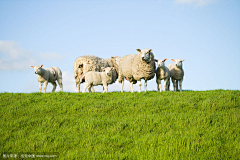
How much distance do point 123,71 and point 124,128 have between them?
29.7ft

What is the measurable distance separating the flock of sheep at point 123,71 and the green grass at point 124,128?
11.4 feet

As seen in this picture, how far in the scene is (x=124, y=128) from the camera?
8.68m

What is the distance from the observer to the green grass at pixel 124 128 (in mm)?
7016

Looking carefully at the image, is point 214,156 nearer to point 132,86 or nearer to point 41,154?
point 41,154

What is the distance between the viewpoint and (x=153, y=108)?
433 inches

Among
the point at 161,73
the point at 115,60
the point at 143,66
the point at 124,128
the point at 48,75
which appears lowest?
the point at 124,128

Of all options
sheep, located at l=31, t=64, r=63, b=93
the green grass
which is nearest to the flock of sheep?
sheep, located at l=31, t=64, r=63, b=93

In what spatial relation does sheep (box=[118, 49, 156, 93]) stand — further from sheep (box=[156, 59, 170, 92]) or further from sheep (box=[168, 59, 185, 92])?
sheep (box=[168, 59, 185, 92])

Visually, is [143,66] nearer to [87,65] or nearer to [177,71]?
[177,71]

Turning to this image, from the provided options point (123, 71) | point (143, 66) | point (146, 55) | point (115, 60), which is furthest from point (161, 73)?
point (115, 60)

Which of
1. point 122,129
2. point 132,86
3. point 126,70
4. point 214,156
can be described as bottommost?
point 214,156

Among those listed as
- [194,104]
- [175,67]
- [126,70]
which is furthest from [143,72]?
[194,104]

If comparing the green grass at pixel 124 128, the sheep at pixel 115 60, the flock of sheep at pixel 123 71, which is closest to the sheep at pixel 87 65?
the flock of sheep at pixel 123 71

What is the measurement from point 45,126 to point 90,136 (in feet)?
7.53
